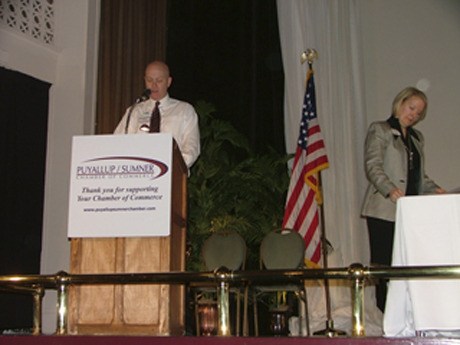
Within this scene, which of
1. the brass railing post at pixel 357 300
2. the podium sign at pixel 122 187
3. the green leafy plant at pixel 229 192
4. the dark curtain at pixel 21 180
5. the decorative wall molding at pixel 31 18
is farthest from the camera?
the green leafy plant at pixel 229 192

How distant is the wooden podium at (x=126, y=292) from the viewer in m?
3.90

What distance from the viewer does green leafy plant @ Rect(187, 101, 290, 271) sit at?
7.41 m

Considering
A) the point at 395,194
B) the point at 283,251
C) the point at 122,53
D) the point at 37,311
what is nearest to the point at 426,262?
the point at 395,194

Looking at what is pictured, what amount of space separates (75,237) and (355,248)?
4488 millimetres

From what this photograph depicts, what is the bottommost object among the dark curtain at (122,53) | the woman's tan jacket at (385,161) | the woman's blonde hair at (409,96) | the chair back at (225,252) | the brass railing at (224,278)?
the brass railing at (224,278)

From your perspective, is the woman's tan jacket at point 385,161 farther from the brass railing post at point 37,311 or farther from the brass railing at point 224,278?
the brass railing post at point 37,311

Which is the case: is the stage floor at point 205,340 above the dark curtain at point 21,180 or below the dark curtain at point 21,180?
below

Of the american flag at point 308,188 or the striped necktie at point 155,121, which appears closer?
the striped necktie at point 155,121

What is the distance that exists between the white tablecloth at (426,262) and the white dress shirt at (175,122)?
168 centimetres

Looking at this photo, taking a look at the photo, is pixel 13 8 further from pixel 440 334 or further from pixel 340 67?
pixel 440 334

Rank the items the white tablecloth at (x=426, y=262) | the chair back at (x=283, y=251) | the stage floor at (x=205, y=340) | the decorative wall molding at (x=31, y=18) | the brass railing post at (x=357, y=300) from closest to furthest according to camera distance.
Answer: the stage floor at (x=205, y=340)
the brass railing post at (x=357, y=300)
the white tablecloth at (x=426, y=262)
the chair back at (x=283, y=251)
the decorative wall molding at (x=31, y=18)

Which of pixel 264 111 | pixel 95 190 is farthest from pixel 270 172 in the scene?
pixel 95 190

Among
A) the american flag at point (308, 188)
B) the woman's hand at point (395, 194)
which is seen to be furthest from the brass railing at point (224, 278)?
the american flag at point (308, 188)

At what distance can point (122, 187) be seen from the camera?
12.9 feet
